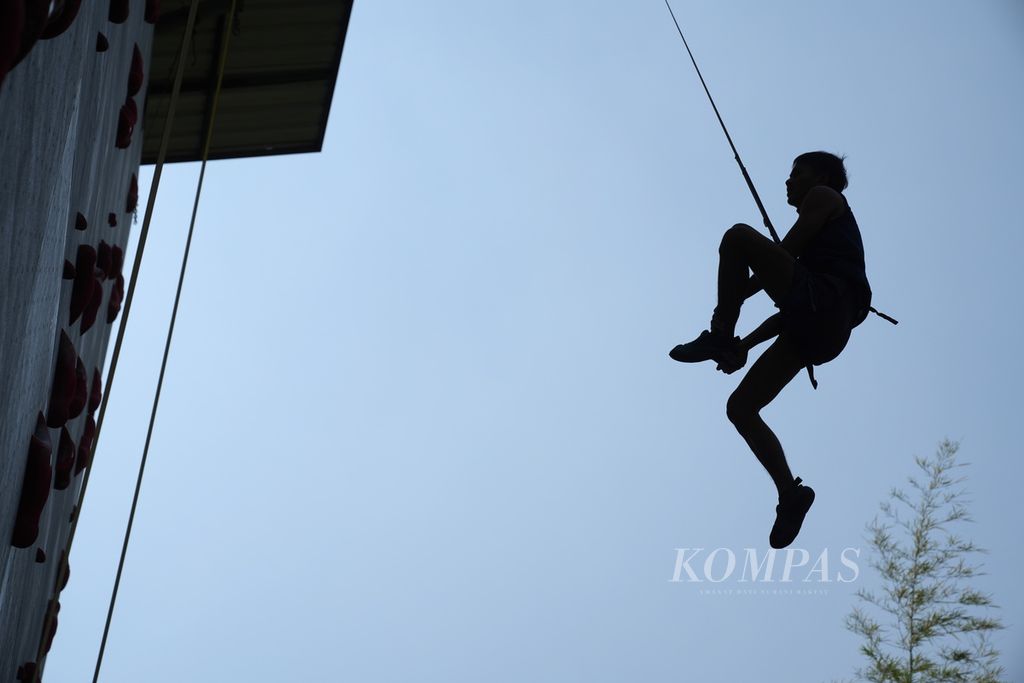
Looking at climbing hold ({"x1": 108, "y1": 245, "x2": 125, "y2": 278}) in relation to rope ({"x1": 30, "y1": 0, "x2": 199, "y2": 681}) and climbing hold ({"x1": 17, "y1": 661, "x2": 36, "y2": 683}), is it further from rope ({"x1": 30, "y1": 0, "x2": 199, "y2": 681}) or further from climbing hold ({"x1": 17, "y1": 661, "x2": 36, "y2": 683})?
climbing hold ({"x1": 17, "y1": 661, "x2": 36, "y2": 683})

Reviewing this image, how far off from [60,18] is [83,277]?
58.5 inches

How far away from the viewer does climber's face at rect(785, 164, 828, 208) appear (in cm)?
304

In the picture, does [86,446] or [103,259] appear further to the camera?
[86,446]

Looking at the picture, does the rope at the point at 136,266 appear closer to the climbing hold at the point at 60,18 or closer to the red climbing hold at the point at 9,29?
the climbing hold at the point at 60,18

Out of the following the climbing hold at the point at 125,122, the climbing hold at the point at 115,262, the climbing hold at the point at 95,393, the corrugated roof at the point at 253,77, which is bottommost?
the climbing hold at the point at 95,393

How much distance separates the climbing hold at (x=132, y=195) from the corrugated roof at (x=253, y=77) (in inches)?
22.3

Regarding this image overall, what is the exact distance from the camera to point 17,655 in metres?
3.40

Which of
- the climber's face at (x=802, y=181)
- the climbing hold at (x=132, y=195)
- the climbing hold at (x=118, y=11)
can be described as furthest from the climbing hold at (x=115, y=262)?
the climber's face at (x=802, y=181)

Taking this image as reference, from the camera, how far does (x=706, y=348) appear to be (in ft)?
9.48

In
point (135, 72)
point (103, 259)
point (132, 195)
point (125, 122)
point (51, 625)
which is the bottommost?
point (51, 625)

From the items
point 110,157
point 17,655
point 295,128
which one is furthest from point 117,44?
point 295,128

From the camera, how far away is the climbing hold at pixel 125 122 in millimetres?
3980

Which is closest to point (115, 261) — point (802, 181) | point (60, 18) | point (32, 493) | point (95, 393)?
point (95, 393)

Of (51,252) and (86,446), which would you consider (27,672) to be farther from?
(51,252)
